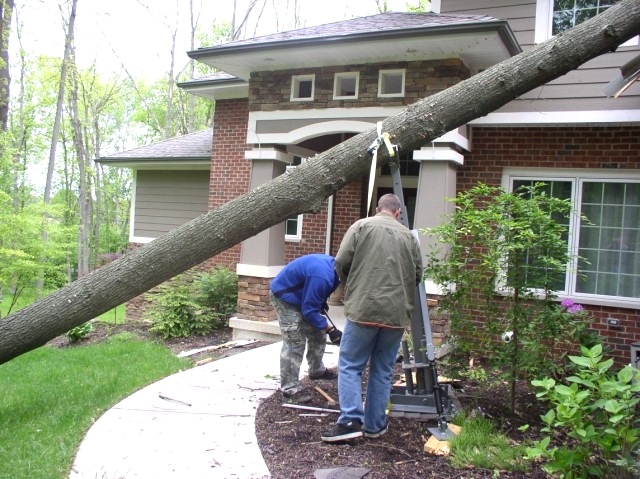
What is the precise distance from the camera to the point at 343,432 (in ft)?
14.2

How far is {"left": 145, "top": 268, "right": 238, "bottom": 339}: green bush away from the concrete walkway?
303 centimetres

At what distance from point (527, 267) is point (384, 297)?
140cm

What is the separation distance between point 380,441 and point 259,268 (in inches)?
192

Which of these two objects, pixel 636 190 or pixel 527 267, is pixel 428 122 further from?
pixel 636 190

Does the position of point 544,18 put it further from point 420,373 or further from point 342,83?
point 420,373

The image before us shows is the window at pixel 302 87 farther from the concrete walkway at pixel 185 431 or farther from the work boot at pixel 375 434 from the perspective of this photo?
the work boot at pixel 375 434

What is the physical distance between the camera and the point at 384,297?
4.15m

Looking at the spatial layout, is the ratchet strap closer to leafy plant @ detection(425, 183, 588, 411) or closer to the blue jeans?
leafy plant @ detection(425, 183, 588, 411)

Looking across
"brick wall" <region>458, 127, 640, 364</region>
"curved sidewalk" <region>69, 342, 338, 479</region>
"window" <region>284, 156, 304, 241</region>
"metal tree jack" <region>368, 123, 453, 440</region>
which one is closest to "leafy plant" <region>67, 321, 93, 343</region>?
"window" <region>284, 156, 304, 241</region>

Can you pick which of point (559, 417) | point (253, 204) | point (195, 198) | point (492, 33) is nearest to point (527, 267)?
point (559, 417)

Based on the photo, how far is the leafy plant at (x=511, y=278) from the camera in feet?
15.0

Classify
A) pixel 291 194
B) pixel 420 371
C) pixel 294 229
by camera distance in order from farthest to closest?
1. pixel 294 229
2. pixel 420 371
3. pixel 291 194

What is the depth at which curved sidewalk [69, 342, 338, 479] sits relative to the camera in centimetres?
398

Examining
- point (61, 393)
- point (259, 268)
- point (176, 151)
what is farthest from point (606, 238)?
point (176, 151)
